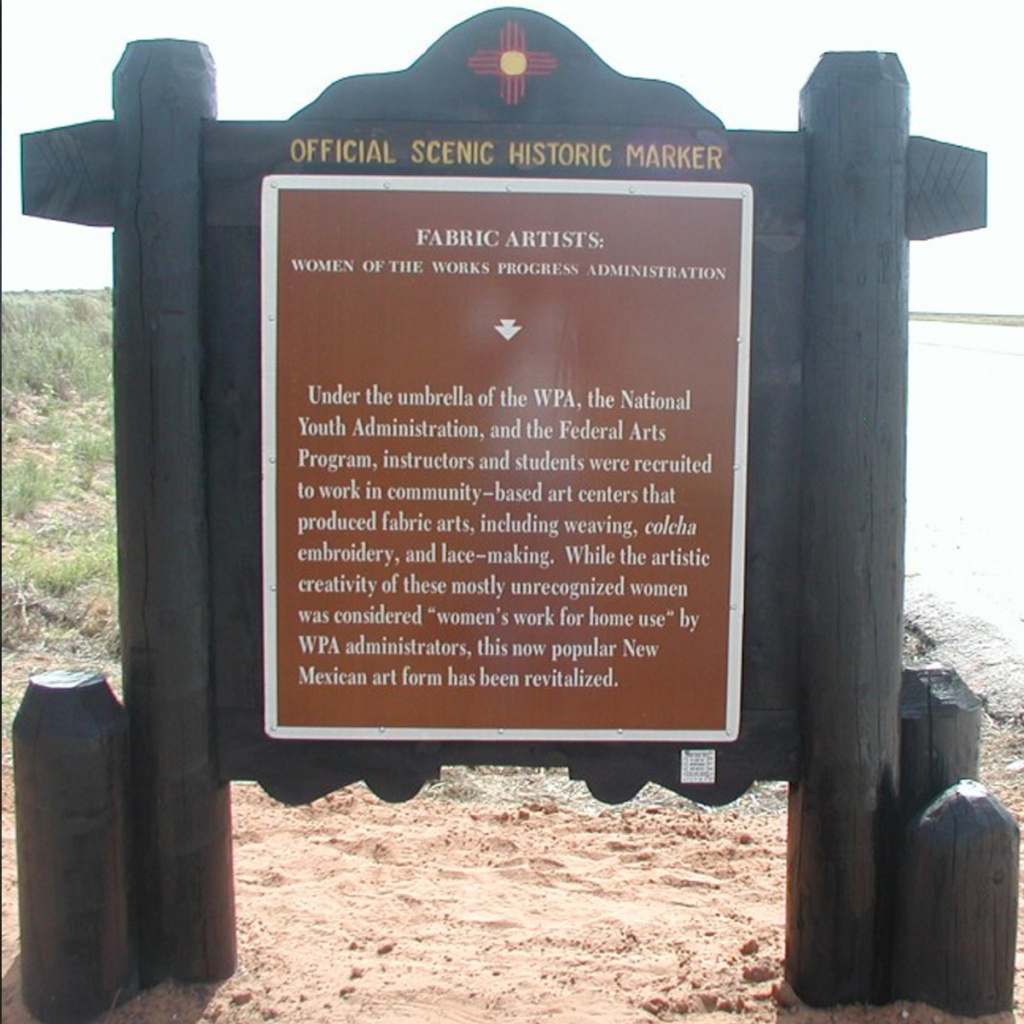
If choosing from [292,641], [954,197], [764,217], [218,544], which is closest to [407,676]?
[292,641]

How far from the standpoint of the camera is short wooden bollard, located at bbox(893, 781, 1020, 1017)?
309 cm

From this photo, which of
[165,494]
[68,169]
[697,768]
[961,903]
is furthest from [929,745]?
[68,169]

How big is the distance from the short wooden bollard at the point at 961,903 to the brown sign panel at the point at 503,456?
55cm

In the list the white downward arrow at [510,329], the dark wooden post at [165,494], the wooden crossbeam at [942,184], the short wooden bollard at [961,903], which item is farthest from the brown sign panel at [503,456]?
the short wooden bollard at [961,903]

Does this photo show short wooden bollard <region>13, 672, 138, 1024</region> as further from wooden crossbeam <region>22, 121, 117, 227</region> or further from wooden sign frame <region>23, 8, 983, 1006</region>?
wooden crossbeam <region>22, 121, 117, 227</region>

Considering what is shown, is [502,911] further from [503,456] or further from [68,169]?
[68,169]

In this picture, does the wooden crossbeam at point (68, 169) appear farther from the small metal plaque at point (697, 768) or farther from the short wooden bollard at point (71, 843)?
the small metal plaque at point (697, 768)

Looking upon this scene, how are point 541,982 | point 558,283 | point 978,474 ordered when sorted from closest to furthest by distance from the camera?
point 558,283
point 541,982
point 978,474

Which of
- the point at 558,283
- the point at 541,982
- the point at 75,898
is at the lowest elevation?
the point at 541,982

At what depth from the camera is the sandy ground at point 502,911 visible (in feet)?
10.9

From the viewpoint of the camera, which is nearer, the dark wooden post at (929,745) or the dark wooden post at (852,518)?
the dark wooden post at (852,518)

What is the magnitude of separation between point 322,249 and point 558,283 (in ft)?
1.85

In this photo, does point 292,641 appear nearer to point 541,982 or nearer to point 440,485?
point 440,485

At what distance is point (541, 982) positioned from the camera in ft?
11.3
